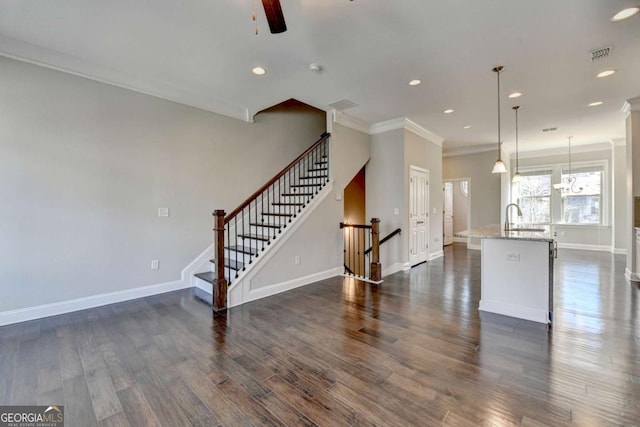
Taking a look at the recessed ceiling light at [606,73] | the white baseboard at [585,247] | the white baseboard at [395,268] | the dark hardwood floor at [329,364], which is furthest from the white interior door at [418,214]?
the white baseboard at [585,247]

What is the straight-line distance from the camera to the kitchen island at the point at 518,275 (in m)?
3.01

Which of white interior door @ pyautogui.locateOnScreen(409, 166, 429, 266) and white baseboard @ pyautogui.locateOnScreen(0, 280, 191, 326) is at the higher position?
white interior door @ pyautogui.locateOnScreen(409, 166, 429, 266)

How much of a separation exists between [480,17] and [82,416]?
429 centimetres

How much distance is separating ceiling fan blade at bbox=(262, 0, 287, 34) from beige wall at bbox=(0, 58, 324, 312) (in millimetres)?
2908

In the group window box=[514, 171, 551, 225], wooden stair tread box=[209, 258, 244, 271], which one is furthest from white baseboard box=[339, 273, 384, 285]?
window box=[514, 171, 551, 225]

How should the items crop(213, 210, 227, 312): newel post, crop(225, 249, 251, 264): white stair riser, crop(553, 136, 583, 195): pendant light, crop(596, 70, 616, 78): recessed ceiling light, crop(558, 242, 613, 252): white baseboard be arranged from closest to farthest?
crop(213, 210, 227, 312): newel post < crop(596, 70, 616, 78): recessed ceiling light < crop(225, 249, 251, 264): white stair riser < crop(558, 242, 613, 252): white baseboard < crop(553, 136, 583, 195): pendant light

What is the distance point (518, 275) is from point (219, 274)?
11.7 feet

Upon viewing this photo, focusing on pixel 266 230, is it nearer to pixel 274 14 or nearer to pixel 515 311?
pixel 274 14

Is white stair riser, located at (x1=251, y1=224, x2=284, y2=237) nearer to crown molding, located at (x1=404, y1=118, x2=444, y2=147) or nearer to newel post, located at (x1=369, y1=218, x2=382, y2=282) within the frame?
newel post, located at (x1=369, y1=218, x2=382, y2=282)

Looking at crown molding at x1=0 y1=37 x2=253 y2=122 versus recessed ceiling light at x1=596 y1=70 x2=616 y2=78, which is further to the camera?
recessed ceiling light at x1=596 y1=70 x2=616 y2=78

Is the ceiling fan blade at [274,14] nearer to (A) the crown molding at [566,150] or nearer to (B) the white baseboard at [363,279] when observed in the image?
(B) the white baseboard at [363,279]

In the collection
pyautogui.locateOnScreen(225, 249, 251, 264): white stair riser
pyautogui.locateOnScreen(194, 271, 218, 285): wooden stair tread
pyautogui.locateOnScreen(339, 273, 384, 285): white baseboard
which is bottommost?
pyautogui.locateOnScreen(339, 273, 384, 285): white baseboard

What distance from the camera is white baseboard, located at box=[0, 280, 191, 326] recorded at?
2.98m

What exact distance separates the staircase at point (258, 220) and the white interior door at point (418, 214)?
1942 mm
